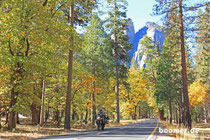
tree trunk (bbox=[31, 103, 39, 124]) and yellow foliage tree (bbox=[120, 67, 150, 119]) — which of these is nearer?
tree trunk (bbox=[31, 103, 39, 124])

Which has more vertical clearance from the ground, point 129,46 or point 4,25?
point 129,46

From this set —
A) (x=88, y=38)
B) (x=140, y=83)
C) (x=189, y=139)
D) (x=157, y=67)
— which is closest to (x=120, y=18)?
(x=88, y=38)

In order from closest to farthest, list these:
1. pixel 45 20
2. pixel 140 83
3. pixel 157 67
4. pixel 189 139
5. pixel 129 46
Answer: pixel 189 139
pixel 45 20
pixel 129 46
pixel 157 67
pixel 140 83

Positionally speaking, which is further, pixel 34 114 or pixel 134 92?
pixel 134 92

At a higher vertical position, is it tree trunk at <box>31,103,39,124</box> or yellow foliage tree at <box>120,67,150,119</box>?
yellow foliage tree at <box>120,67,150,119</box>

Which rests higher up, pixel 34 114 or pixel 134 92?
pixel 134 92

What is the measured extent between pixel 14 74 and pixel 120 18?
82.2 feet

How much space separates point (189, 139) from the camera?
9938mm

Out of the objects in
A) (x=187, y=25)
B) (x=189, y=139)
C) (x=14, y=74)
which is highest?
(x=187, y=25)

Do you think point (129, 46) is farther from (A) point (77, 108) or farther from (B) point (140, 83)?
(B) point (140, 83)

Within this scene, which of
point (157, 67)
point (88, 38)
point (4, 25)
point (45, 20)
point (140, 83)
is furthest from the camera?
point (140, 83)

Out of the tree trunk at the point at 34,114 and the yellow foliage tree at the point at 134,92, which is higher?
the yellow foliage tree at the point at 134,92

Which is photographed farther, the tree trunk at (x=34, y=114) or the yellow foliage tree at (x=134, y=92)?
the yellow foliage tree at (x=134, y=92)

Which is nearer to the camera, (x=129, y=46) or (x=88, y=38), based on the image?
(x=88, y=38)
